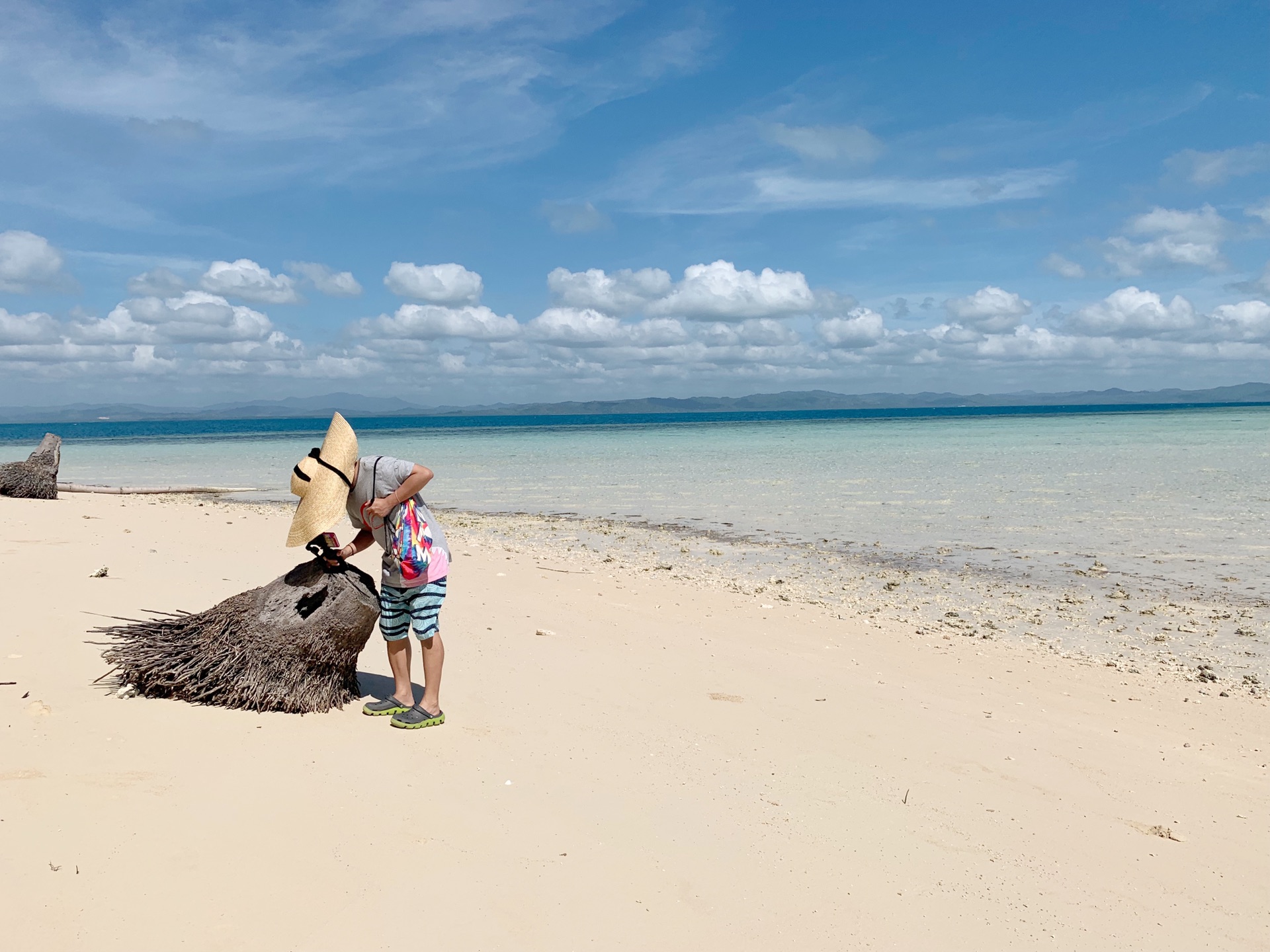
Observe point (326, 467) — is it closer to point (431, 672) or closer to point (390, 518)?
point (390, 518)

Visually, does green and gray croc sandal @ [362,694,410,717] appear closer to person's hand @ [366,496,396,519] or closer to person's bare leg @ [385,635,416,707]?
person's bare leg @ [385,635,416,707]

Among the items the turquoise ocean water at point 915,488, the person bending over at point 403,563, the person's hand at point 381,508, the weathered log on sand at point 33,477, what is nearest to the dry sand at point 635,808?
the person bending over at point 403,563

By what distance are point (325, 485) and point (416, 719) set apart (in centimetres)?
137

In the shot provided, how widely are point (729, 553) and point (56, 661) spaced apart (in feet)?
29.4

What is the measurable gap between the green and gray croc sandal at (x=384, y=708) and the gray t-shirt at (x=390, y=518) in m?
0.69

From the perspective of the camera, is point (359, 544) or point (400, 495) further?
point (359, 544)

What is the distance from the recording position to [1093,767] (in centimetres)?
504

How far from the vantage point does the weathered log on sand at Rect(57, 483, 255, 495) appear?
772 inches

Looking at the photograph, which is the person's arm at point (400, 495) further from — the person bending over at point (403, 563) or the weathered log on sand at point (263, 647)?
the weathered log on sand at point (263, 647)

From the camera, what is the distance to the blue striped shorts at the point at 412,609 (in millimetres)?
4785

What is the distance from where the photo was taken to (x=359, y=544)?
4.81 metres

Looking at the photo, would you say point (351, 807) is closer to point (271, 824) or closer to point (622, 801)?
point (271, 824)

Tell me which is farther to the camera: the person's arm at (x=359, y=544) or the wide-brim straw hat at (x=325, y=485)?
the person's arm at (x=359, y=544)

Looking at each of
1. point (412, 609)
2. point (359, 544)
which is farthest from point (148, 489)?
point (412, 609)
